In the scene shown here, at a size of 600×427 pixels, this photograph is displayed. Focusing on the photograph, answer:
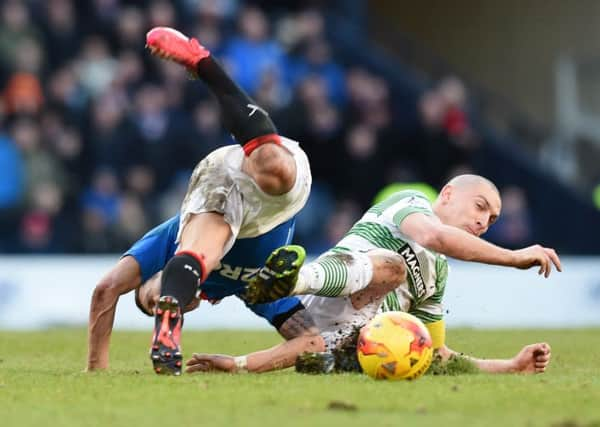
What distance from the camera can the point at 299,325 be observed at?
786cm

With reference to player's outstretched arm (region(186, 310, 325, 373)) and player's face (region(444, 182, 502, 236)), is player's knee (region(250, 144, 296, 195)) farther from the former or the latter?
player's face (region(444, 182, 502, 236))

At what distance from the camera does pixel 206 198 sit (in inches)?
287

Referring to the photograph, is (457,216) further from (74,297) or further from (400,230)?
(74,297)

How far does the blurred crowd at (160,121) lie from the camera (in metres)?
16.4

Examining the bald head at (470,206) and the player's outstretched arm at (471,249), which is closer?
the player's outstretched arm at (471,249)

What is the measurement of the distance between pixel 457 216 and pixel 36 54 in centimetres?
1054

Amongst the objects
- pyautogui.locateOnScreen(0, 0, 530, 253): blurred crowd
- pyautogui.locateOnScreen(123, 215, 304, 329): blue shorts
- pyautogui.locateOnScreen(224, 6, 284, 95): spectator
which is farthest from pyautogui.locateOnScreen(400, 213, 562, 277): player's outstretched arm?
pyautogui.locateOnScreen(224, 6, 284, 95): spectator

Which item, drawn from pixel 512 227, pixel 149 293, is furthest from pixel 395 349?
pixel 512 227

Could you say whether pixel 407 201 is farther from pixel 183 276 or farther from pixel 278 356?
pixel 183 276

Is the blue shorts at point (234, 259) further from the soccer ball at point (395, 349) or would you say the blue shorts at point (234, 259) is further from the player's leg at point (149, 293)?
the soccer ball at point (395, 349)

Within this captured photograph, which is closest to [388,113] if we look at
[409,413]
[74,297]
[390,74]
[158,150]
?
[390,74]

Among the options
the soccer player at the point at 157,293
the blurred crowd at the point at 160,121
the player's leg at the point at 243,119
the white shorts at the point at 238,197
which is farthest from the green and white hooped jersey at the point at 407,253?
the blurred crowd at the point at 160,121

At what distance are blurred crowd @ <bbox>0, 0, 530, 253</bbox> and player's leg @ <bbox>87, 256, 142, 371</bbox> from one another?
8219 mm

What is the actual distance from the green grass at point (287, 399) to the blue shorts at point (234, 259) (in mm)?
397
